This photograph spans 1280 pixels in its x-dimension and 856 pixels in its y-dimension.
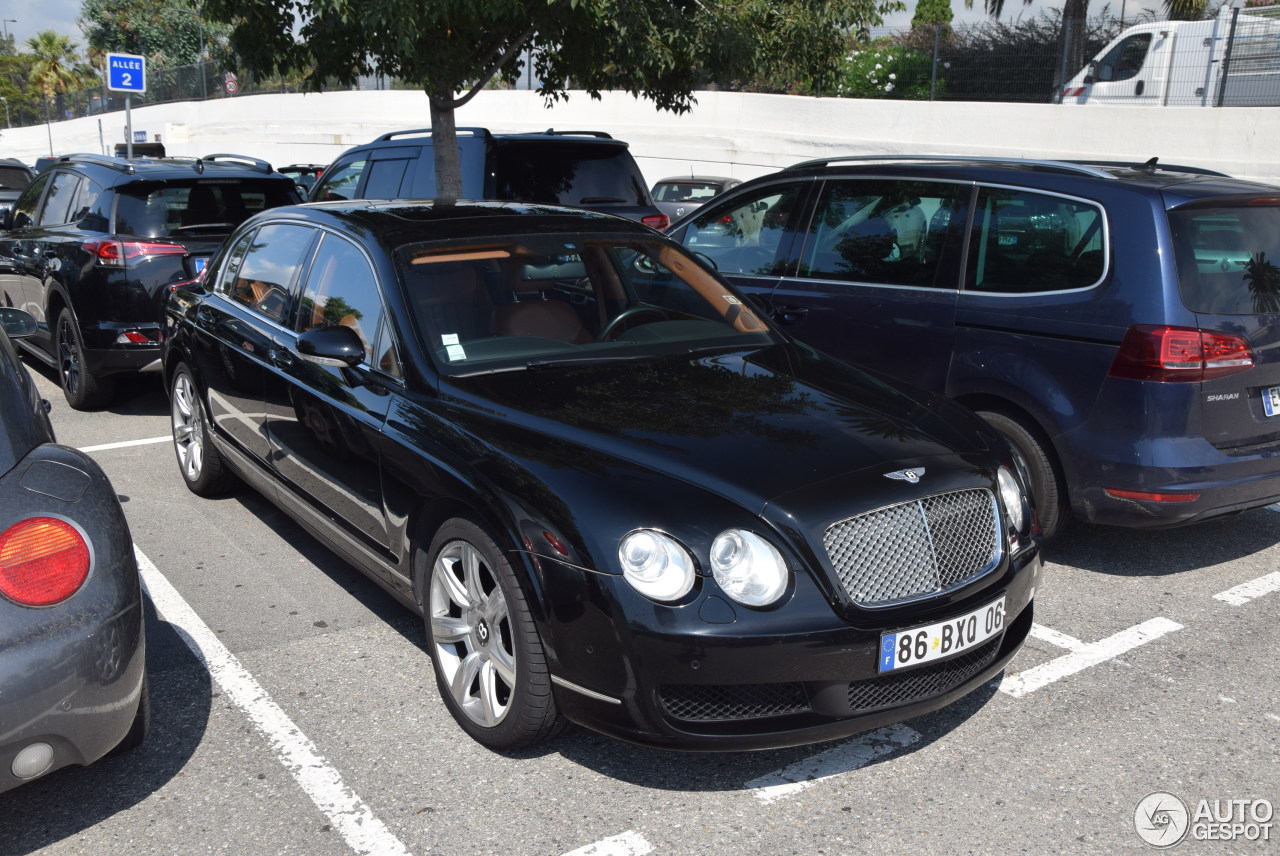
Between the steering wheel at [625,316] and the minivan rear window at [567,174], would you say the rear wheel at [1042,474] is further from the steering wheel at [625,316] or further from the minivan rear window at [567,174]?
the minivan rear window at [567,174]

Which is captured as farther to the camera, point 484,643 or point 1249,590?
point 1249,590

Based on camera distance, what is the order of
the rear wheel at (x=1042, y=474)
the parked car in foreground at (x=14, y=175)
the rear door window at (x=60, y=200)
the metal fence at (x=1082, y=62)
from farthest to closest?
1. the metal fence at (x=1082, y=62)
2. the parked car in foreground at (x=14, y=175)
3. the rear door window at (x=60, y=200)
4. the rear wheel at (x=1042, y=474)

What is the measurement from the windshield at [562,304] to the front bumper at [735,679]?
4.29 ft

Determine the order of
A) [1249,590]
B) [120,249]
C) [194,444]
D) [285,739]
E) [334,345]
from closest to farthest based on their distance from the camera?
1. [285,739]
2. [334,345]
3. [1249,590]
4. [194,444]
5. [120,249]

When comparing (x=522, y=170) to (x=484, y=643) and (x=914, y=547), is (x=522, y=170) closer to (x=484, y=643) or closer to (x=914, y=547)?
(x=484, y=643)

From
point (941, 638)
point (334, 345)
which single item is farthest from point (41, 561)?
point (941, 638)

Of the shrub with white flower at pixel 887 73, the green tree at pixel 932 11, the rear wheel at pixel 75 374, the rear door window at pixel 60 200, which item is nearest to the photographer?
the rear wheel at pixel 75 374

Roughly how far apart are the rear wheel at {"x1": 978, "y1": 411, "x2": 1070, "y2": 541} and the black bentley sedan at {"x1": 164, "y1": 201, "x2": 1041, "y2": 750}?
1.06m

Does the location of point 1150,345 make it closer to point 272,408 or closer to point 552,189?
point 272,408

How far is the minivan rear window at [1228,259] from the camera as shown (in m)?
4.62

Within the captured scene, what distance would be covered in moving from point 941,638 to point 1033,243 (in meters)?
2.53

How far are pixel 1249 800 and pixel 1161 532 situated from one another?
2602 mm

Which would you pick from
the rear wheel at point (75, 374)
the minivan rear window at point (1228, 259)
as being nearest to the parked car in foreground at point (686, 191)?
the rear wheel at point (75, 374)

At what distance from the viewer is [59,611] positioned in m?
2.72
